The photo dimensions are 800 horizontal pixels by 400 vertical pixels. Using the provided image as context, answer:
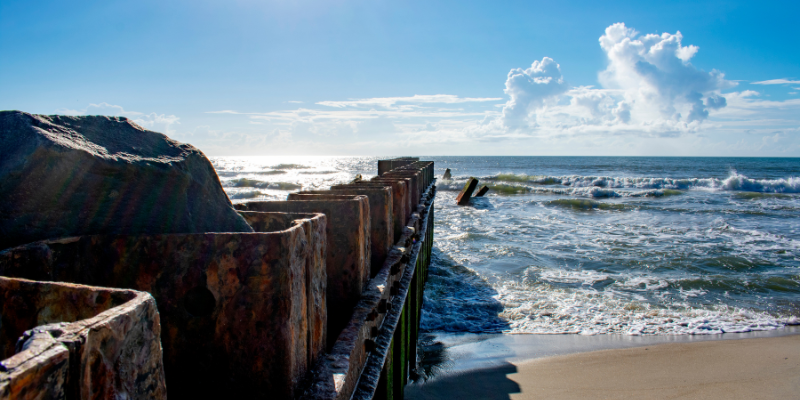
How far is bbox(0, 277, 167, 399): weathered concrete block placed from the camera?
78cm

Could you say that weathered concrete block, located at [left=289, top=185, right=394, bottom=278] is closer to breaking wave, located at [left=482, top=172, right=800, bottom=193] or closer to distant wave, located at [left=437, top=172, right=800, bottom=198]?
distant wave, located at [left=437, top=172, right=800, bottom=198]

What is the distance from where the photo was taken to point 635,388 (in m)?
4.74

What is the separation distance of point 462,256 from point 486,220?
19.9 feet

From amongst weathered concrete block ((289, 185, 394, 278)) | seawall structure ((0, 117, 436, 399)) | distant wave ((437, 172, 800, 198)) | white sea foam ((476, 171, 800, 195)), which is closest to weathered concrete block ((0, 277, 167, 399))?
seawall structure ((0, 117, 436, 399))

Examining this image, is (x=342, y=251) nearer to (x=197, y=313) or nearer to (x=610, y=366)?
(x=197, y=313)

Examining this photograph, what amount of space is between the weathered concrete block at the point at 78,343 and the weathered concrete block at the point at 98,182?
1.83 feet

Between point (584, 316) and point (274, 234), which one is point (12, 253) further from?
point (584, 316)

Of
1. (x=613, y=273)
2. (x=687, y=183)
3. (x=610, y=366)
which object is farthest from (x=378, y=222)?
(x=687, y=183)

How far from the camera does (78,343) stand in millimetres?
864

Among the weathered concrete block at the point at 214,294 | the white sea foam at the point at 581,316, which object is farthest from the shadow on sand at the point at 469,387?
the weathered concrete block at the point at 214,294

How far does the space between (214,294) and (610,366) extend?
4.90 meters

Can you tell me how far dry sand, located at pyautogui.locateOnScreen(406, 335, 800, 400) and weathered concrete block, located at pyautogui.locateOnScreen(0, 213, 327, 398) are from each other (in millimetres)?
3171

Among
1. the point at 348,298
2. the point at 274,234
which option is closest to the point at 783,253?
the point at 348,298

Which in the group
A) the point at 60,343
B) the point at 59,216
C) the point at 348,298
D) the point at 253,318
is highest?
the point at 59,216
